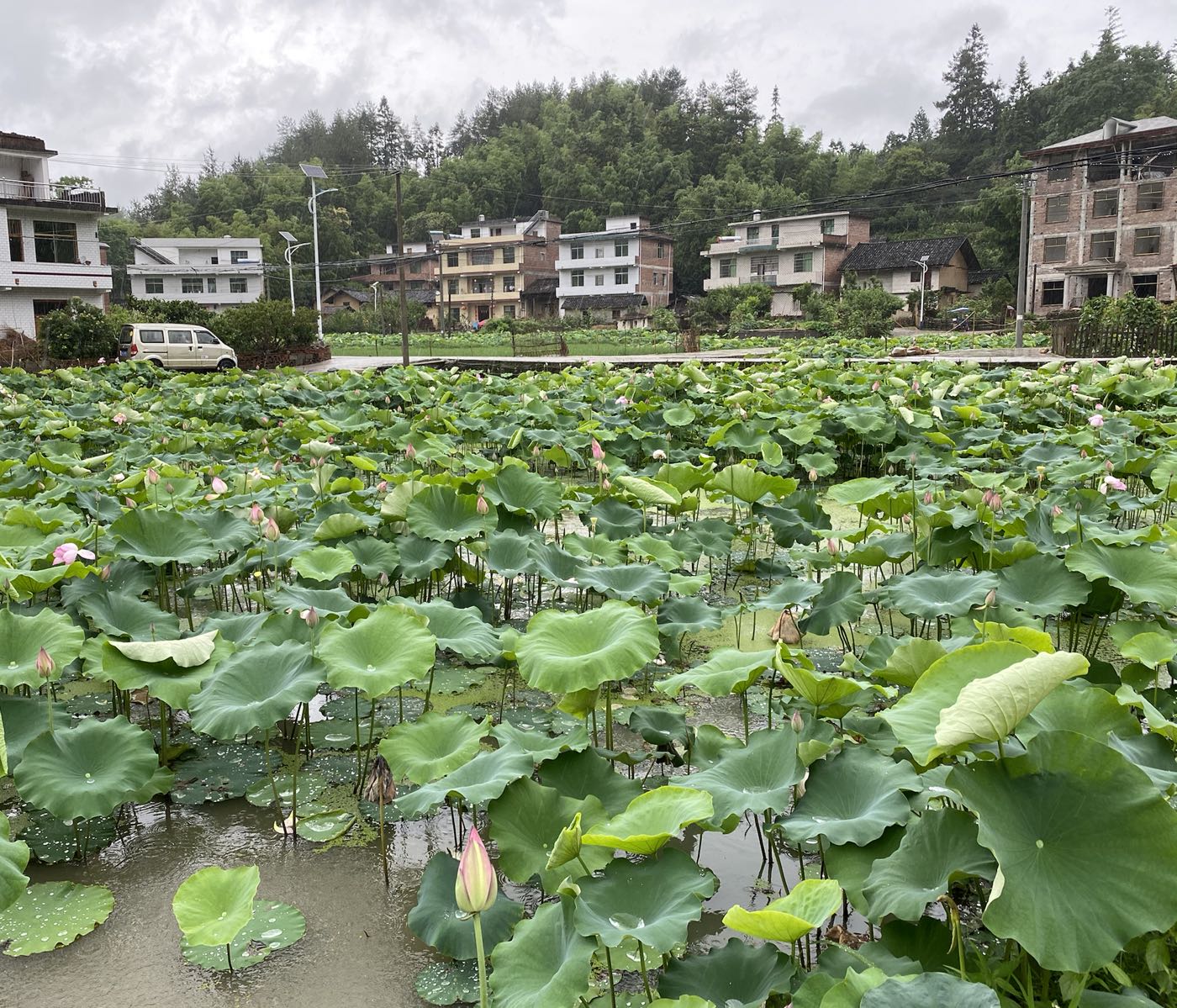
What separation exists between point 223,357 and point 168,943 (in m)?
19.9

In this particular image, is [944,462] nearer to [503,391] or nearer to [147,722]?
[147,722]

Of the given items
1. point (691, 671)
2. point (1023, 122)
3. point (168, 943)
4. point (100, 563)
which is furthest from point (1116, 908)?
point (1023, 122)

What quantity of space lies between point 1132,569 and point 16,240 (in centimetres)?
3261

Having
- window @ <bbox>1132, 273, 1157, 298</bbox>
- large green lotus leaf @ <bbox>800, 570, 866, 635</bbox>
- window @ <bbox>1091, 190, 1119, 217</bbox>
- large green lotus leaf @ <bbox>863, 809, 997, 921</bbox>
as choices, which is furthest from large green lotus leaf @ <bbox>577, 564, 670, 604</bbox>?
window @ <bbox>1091, 190, 1119, 217</bbox>

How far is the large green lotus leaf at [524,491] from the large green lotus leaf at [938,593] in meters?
1.49

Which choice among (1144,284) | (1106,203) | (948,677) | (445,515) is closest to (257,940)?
(948,677)

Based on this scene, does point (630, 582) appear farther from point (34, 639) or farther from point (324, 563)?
point (34, 639)

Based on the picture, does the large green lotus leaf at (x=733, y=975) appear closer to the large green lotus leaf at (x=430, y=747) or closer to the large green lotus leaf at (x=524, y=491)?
the large green lotus leaf at (x=430, y=747)

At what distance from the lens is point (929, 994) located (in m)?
1.14

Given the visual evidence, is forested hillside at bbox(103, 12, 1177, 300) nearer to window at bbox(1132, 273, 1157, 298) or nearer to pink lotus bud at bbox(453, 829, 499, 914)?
window at bbox(1132, 273, 1157, 298)

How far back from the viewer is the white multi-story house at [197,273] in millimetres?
47625

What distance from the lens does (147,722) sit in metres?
2.92

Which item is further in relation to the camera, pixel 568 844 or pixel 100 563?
pixel 100 563

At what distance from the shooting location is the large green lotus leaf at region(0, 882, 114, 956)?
1894 mm
